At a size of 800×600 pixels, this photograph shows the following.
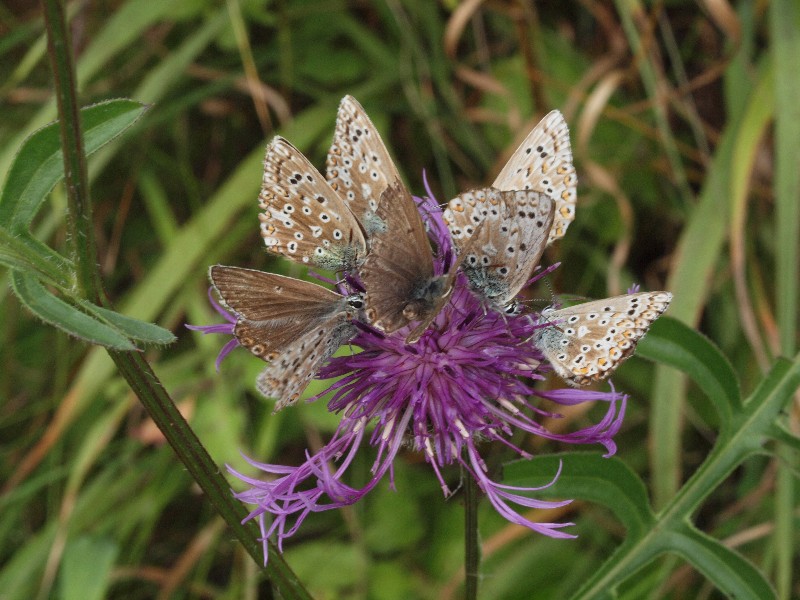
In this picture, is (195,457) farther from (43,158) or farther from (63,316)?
(43,158)

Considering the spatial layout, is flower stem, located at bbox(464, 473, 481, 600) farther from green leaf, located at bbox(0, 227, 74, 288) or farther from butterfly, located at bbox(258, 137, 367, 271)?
green leaf, located at bbox(0, 227, 74, 288)

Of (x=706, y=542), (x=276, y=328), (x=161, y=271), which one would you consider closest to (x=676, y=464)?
(x=706, y=542)

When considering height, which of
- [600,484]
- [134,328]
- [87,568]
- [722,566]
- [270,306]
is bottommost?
[87,568]

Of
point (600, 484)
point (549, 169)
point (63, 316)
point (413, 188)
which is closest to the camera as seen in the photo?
point (63, 316)

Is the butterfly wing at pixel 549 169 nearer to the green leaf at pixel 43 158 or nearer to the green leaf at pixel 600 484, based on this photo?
the green leaf at pixel 600 484

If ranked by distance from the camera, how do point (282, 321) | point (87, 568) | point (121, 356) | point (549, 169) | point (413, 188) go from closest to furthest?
point (121, 356), point (282, 321), point (549, 169), point (87, 568), point (413, 188)

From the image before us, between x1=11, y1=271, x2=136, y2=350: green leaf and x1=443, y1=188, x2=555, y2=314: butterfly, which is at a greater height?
x1=11, y1=271, x2=136, y2=350: green leaf

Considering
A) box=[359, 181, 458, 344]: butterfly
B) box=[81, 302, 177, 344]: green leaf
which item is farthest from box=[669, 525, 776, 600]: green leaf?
box=[81, 302, 177, 344]: green leaf

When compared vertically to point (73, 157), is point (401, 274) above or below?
below

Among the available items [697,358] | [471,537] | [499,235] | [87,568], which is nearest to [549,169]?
[499,235]
